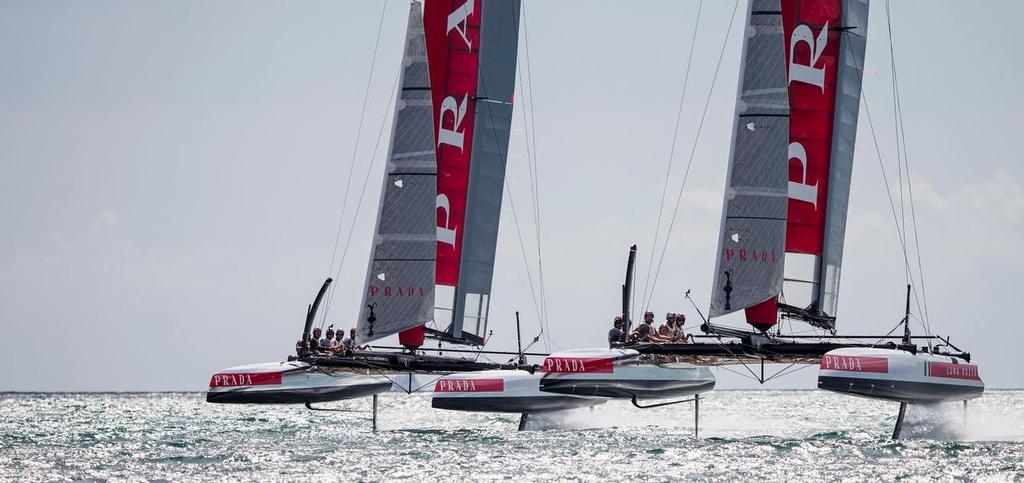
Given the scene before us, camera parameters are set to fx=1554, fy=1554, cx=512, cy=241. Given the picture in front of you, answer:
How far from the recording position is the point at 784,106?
2748 cm

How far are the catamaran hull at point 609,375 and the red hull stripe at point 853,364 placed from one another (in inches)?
124

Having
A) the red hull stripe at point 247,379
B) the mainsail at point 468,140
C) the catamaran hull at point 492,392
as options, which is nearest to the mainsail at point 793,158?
the catamaran hull at point 492,392

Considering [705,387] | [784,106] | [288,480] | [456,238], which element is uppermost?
[784,106]

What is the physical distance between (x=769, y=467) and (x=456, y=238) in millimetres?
11757

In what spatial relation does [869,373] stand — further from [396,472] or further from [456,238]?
[456,238]

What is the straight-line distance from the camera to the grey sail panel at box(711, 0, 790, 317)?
89.4ft

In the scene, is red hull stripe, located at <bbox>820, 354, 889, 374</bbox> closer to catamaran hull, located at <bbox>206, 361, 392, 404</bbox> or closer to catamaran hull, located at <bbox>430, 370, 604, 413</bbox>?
catamaran hull, located at <bbox>430, 370, 604, 413</bbox>

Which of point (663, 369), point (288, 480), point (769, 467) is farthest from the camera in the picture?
point (663, 369)

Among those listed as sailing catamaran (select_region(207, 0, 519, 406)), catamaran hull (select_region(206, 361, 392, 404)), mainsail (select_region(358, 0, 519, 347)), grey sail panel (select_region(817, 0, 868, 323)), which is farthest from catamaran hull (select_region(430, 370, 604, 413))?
grey sail panel (select_region(817, 0, 868, 323))

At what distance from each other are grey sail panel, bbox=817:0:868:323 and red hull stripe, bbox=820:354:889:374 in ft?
11.8

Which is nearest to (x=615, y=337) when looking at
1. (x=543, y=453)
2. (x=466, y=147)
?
(x=543, y=453)

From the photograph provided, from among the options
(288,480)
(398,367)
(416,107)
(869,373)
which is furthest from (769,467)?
A: (416,107)

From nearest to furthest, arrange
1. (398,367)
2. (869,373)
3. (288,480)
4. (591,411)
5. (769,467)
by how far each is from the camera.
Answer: (288,480) < (769,467) < (869,373) < (398,367) < (591,411)

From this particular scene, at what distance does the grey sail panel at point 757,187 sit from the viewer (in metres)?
27.2
